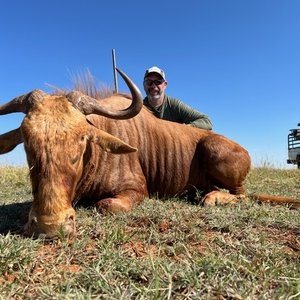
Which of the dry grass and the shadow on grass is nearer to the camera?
the dry grass

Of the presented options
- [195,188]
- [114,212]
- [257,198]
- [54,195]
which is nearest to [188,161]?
[195,188]

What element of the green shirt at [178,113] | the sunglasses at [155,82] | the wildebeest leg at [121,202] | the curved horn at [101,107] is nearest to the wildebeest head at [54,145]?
the curved horn at [101,107]

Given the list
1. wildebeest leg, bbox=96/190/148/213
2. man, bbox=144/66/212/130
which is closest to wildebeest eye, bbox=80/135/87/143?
wildebeest leg, bbox=96/190/148/213

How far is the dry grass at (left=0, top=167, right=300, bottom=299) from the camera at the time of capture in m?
2.22

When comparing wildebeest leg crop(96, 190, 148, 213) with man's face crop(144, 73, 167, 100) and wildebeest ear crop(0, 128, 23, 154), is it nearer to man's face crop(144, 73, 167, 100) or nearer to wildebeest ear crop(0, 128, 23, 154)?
wildebeest ear crop(0, 128, 23, 154)

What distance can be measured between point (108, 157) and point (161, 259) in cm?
274

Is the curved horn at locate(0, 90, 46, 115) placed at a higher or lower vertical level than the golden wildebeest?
higher

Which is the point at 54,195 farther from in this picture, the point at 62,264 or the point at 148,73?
the point at 148,73

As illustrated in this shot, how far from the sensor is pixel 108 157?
5.36 m

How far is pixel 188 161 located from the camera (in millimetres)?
6344

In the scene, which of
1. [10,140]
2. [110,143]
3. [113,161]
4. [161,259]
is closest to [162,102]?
[113,161]

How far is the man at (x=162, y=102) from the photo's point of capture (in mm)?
7520

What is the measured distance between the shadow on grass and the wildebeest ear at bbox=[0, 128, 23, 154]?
68 cm

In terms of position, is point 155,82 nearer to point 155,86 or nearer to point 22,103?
point 155,86
